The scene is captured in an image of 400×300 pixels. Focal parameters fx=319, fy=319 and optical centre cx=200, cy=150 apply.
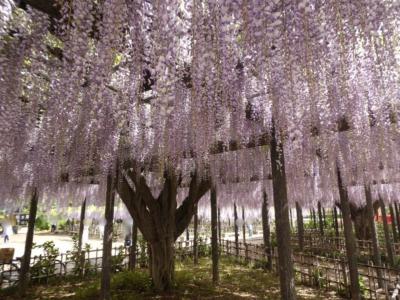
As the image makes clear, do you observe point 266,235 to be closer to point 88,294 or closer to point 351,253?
point 351,253

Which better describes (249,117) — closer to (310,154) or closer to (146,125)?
(146,125)

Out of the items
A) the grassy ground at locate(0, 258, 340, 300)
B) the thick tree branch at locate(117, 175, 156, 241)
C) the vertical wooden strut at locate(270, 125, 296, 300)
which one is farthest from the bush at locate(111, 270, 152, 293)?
the vertical wooden strut at locate(270, 125, 296, 300)

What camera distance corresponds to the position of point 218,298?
6.69 metres

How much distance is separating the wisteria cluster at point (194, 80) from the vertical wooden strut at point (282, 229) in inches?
16.1

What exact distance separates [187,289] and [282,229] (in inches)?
161

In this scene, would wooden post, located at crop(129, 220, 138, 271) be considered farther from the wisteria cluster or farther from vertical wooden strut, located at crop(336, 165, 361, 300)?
vertical wooden strut, located at crop(336, 165, 361, 300)

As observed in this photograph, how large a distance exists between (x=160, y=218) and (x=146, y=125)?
302 cm

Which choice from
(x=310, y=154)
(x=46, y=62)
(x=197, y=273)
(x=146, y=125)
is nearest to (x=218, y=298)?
(x=197, y=273)

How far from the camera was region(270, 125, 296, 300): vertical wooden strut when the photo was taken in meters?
4.04

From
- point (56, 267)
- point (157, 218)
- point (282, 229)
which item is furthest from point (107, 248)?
point (56, 267)

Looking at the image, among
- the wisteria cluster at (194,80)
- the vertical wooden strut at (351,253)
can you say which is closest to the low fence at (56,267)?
the wisteria cluster at (194,80)

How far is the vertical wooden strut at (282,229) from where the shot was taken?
4035mm

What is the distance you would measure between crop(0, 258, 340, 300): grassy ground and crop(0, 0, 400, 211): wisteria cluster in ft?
8.77

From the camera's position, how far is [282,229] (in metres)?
4.19
